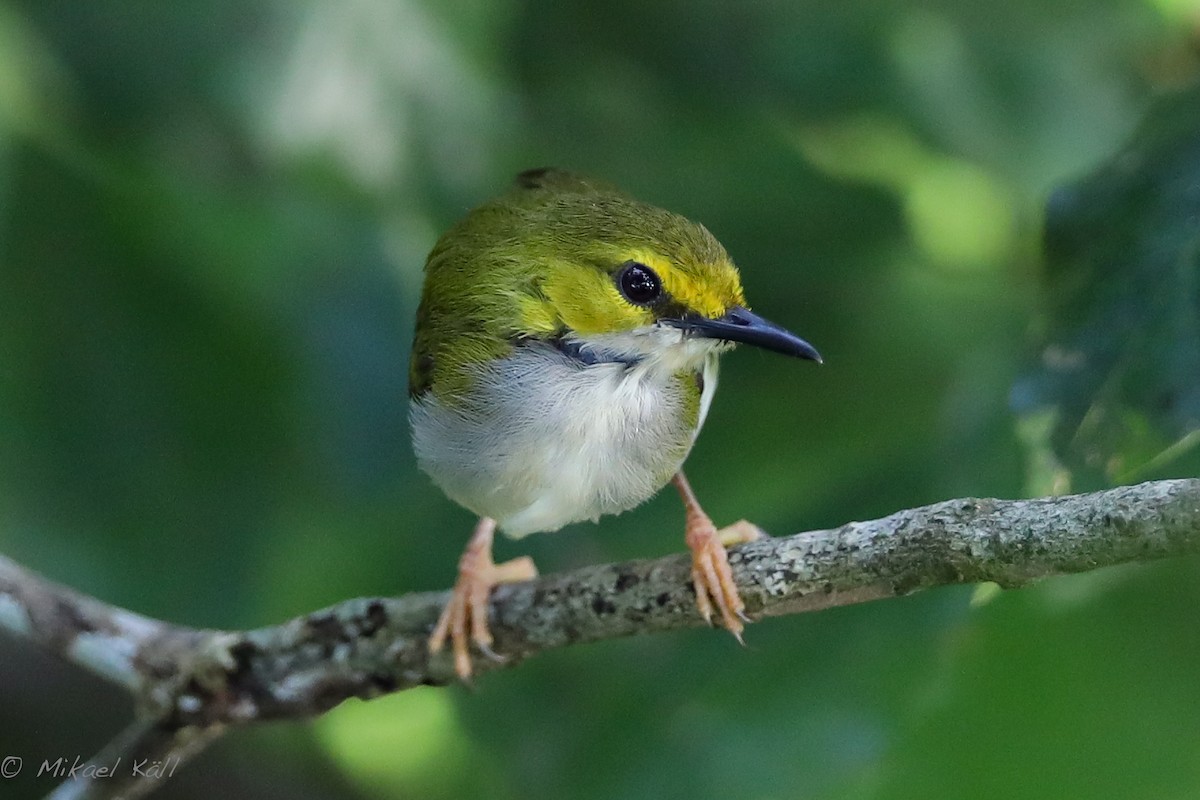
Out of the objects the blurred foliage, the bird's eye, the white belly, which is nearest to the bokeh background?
the blurred foliage

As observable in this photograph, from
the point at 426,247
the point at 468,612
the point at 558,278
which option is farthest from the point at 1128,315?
the point at 426,247

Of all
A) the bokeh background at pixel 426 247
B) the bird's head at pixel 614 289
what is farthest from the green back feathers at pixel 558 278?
the bokeh background at pixel 426 247

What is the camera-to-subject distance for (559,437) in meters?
1.95

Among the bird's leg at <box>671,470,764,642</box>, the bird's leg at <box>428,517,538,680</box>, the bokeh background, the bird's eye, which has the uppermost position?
the bokeh background

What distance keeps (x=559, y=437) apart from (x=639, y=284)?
277mm

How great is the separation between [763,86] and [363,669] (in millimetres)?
1593

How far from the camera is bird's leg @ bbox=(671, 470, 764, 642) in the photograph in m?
1.71

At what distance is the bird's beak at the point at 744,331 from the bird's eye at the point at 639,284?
5 centimetres

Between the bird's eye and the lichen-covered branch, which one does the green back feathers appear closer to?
the bird's eye

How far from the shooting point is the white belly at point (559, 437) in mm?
1954

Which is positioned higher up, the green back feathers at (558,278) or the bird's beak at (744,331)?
the green back feathers at (558,278)

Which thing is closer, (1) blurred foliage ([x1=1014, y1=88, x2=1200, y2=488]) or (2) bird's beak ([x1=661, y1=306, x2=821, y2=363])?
(1) blurred foliage ([x1=1014, y1=88, x2=1200, y2=488])

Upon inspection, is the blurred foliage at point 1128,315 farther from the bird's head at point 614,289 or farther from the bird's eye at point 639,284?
the bird's eye at point 639,284

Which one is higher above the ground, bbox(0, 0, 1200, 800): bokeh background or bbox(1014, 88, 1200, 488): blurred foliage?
bbox(0, 0, 1200, 800): bokeh background
